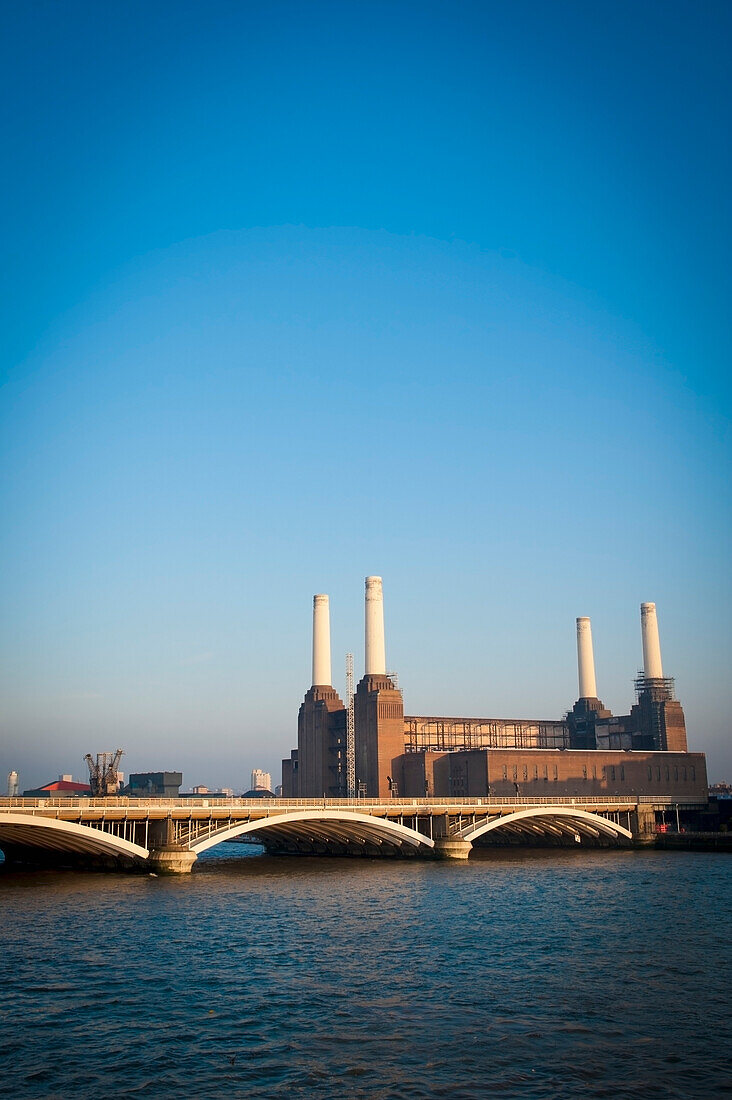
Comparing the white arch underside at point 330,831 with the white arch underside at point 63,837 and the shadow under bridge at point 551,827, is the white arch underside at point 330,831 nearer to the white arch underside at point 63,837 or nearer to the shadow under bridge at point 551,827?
the shadow under bridge at point 551,827

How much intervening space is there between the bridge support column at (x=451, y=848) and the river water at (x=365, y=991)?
21.7 metres

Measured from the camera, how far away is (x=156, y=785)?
569 feet

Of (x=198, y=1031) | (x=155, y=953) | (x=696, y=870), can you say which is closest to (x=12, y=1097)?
(x=198, y=1031)

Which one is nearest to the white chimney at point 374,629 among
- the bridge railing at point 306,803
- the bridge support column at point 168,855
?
the bridge railing at point 306,803

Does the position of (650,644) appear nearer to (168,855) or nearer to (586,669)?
(586,669)

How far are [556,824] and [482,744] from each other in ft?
150

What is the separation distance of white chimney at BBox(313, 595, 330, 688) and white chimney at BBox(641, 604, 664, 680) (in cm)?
5023

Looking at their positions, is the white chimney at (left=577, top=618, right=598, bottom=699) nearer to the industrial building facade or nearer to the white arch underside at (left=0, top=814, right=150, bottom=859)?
the industrial building facade

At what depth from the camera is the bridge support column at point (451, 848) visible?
9688 centimetres

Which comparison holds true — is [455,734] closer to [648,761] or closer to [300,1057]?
[648,761]

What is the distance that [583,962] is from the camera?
46438 millimetres

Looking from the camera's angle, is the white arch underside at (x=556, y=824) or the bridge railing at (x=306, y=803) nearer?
the bridge railing at (x=306, y=803)

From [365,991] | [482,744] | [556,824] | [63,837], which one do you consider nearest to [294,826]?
[63,837]

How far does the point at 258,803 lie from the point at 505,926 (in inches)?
1467
